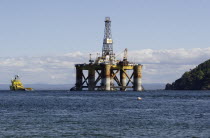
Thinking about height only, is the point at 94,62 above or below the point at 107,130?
above

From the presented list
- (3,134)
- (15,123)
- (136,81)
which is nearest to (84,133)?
(3,134)

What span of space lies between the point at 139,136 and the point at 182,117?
21.9m

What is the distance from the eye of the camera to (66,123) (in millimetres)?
65562

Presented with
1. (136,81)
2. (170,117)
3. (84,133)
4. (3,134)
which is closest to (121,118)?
(170,117)

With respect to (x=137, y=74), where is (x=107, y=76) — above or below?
below

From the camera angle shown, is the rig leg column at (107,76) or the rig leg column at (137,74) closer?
the rig leg column at (107,76)

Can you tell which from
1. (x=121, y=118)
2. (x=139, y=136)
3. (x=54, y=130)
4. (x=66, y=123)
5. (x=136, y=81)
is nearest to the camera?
(x=139, y=136)

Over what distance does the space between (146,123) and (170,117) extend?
372 inches

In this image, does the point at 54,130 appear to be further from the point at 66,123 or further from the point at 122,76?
the point at 122,76

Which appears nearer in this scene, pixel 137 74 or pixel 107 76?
pixel 107 76

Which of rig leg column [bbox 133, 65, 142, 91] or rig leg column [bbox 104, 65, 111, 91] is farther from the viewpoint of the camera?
rig leg column [bbox 133, 65, 142, 91]

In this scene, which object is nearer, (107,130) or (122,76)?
(107,130)

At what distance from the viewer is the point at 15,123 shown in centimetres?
6594

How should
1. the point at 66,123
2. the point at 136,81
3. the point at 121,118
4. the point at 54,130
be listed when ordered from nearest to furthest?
the point at 54,130 < the point at 66,123 < the point at 121,118 < the point at 136,81
